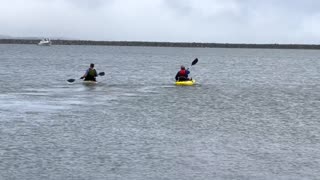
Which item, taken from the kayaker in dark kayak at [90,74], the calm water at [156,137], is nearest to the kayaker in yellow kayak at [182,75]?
the calm water at [156,137]

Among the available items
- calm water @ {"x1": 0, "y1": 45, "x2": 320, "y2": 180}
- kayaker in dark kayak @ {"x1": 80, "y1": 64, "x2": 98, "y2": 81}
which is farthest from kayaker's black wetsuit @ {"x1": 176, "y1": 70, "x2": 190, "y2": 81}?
kayaker in dark kayak @ {"x1": 80, "y1": 64, "x2": 98, "y2": 81}

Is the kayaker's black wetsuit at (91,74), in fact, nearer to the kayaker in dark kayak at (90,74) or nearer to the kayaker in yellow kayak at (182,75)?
the kayaker in dark kayak at (90,74)

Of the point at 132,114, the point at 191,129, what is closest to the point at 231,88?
the point at 132,114

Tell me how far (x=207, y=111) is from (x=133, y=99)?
6.61 metres

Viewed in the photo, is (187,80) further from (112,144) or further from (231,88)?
(112,144)

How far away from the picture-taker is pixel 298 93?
1905 inches

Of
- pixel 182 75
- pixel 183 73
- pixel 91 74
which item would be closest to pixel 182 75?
pixel 182 75

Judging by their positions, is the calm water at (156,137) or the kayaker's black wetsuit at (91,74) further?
the kayaker's black wetsuit at (91,74)

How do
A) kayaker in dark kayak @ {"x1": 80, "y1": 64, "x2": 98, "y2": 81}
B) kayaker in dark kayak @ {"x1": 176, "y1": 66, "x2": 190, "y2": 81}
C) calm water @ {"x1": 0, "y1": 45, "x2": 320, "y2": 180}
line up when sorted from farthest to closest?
1. kayaker in dark kayak @ {"x1": 80, "y1": 64, "x2": 98, "y2": 81}
2. kayaker in dark kayak @ {"x1": 176, "y1": 66, "x2": 190, "y2": 81}
3. calm water @ {"x1": 0, "y1": 45, "x2": 320, "y2": 180}

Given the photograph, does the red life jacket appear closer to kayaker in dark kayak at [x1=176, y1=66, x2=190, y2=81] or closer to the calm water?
kayaker in dark kayak at [x1=176, y1=66, x2=190, y2=81]

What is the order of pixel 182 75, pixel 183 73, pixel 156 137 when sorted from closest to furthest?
pixel 156 137
pixel 183 73
pixel 182 75

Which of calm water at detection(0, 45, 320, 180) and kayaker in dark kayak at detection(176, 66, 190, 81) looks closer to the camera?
calm water at detection(0, 45, 320, 180)

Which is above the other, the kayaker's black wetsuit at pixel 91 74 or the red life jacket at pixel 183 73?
the red life jacket at pixel 183 73

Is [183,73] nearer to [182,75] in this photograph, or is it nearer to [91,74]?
[182,75]
